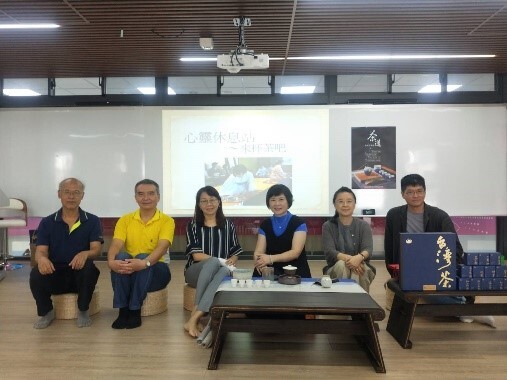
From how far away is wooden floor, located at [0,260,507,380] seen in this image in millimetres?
2504

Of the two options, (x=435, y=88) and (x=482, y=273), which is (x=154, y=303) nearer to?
(x=482, y=273)

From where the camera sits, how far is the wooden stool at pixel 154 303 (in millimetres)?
Result: 3653

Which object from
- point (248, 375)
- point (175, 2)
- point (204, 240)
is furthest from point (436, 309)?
point (175, 2)

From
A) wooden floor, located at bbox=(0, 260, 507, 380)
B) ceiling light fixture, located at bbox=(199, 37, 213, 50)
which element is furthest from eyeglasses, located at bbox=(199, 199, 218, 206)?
ceiling light fixture, located at bbox=(199, 37, 213, 50)

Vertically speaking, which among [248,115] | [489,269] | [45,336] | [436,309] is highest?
[248,115]

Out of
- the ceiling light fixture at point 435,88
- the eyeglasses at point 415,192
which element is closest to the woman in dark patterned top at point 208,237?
the eyeglasses at point 415,192

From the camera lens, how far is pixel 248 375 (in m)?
2.47

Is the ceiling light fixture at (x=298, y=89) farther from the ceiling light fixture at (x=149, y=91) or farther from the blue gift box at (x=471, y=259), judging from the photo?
the blue gift box at (x=471, y=259)

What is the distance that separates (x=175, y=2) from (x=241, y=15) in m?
0.62

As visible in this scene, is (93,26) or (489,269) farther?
(93,26)

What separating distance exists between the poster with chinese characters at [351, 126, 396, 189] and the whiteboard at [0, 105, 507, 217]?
77mm

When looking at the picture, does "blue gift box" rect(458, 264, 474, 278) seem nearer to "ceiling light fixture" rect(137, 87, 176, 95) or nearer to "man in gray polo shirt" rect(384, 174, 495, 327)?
"man in gray polo shirt" rect(384, 174, 495, 327)

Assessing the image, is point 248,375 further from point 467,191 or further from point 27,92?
point 27,92

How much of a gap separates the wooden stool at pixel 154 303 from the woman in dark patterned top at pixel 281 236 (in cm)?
89
